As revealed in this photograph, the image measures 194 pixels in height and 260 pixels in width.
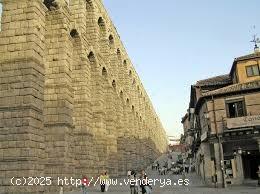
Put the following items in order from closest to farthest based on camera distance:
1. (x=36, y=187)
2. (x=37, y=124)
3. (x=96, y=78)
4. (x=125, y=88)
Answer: (x=36, y=187)
(x=37, y=124)
(x=96, y=78)
(x=125, y=88)

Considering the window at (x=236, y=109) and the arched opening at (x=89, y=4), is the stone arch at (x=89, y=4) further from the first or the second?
the window at (x=236, y=109)

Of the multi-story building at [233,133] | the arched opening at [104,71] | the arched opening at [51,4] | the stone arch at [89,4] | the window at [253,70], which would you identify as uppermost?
the stone arch at [89,4]

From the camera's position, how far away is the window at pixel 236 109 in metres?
27.1

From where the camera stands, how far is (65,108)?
22266 mm

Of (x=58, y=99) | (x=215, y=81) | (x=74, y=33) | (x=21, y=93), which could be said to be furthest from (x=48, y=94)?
(x=215, y=81)

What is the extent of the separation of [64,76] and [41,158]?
6183mm

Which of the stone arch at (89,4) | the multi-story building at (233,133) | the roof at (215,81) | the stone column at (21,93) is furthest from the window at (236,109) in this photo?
the stone arch at (89,4)

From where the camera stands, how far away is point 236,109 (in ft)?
89.4

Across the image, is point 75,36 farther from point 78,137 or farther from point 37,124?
point 37,124

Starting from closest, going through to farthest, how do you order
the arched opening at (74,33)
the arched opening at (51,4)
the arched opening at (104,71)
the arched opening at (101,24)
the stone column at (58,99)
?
the stone column at (58,99) < the arched opening at (51,4) < the arched opening at (74,33) < the arched opening at (104,71) < the arched opening at (101,24)

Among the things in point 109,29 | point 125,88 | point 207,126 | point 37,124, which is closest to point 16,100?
point 37,124

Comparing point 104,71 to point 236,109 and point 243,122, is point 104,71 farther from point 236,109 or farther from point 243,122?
point 243,122

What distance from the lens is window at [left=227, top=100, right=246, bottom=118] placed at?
2708cm

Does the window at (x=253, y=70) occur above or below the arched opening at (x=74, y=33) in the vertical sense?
below
